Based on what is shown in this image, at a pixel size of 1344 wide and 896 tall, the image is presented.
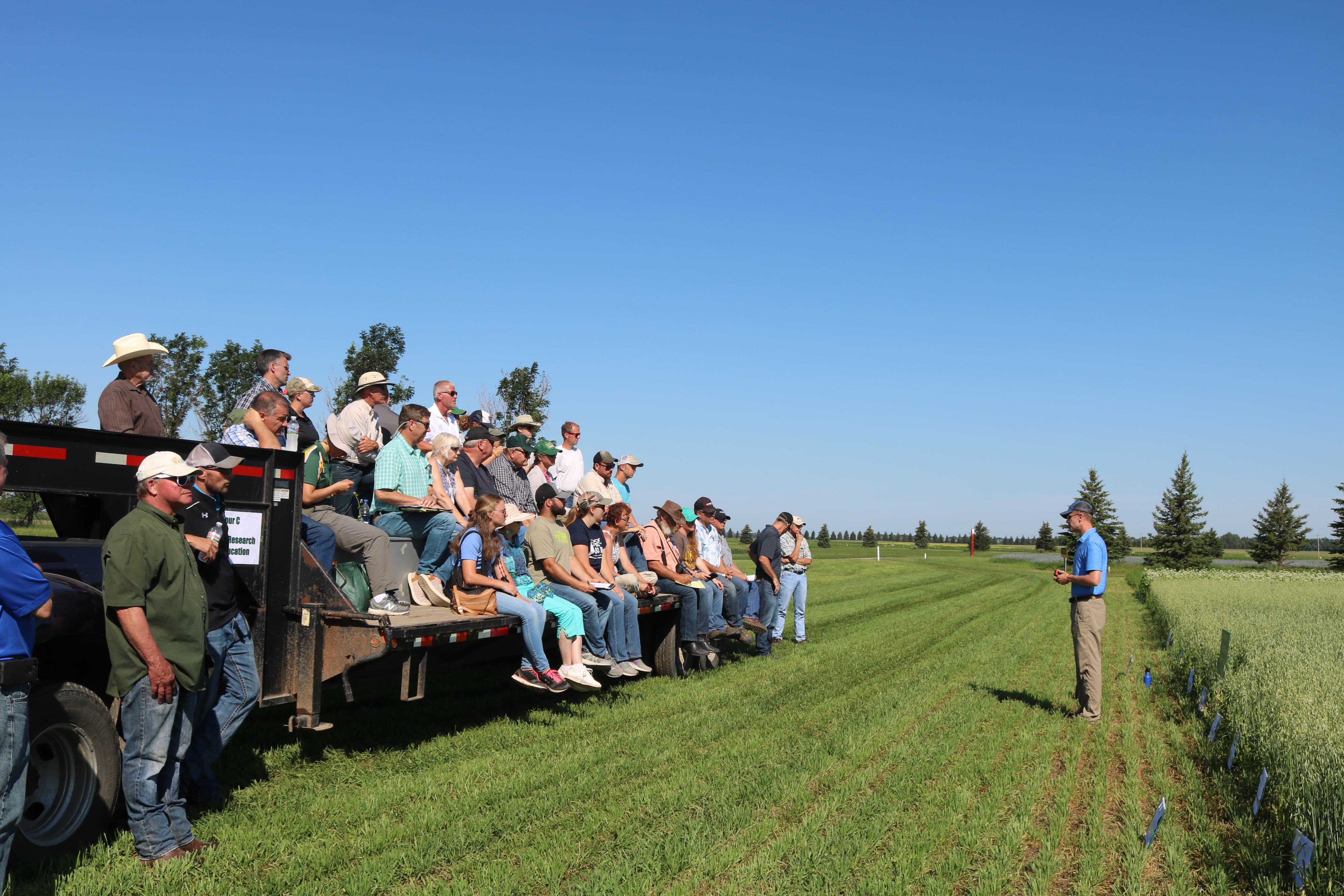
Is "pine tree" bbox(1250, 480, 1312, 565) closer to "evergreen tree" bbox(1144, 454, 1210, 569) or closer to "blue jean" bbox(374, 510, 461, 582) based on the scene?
"evergreen tree" bbox(1144, 454, 1210, 569)

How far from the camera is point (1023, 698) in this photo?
1084 centimetres

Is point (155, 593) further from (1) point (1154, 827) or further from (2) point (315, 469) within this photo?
(1) point (1154, 827)

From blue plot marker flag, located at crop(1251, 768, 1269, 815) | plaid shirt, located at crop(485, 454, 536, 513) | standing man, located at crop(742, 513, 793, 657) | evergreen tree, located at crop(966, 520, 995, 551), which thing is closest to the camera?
blue plot marker flag, located at crop(1251, 768, 1269, 815)

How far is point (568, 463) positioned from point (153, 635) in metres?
8.66

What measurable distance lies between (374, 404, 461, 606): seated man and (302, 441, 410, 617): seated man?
491mm

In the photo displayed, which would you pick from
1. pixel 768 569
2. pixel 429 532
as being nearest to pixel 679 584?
pixel 768 569

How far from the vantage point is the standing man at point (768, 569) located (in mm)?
14445

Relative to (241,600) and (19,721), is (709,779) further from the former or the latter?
(19,721)

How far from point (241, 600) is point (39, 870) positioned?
173 centimetres

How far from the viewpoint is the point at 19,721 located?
391 cm

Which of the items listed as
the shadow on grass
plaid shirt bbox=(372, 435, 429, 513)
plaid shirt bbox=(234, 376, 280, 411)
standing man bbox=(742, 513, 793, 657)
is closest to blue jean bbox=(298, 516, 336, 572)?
plaid shirt bbox=(234, 376, 280, 411)

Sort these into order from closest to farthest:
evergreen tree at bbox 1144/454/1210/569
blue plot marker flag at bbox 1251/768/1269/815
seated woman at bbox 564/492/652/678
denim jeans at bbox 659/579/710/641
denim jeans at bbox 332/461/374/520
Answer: blue plot marker flag at bbox 1251/768/1269/815, denim jeans at bbox 332/461/374/520, seated woman at bbox 564/492/652/678, denim jeans at bbox 659/579/710/641, evergreen tree at bbox 1144/454/1210/569

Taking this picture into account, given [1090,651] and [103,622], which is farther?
[1090,651]

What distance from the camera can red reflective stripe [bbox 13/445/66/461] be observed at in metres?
4.92
